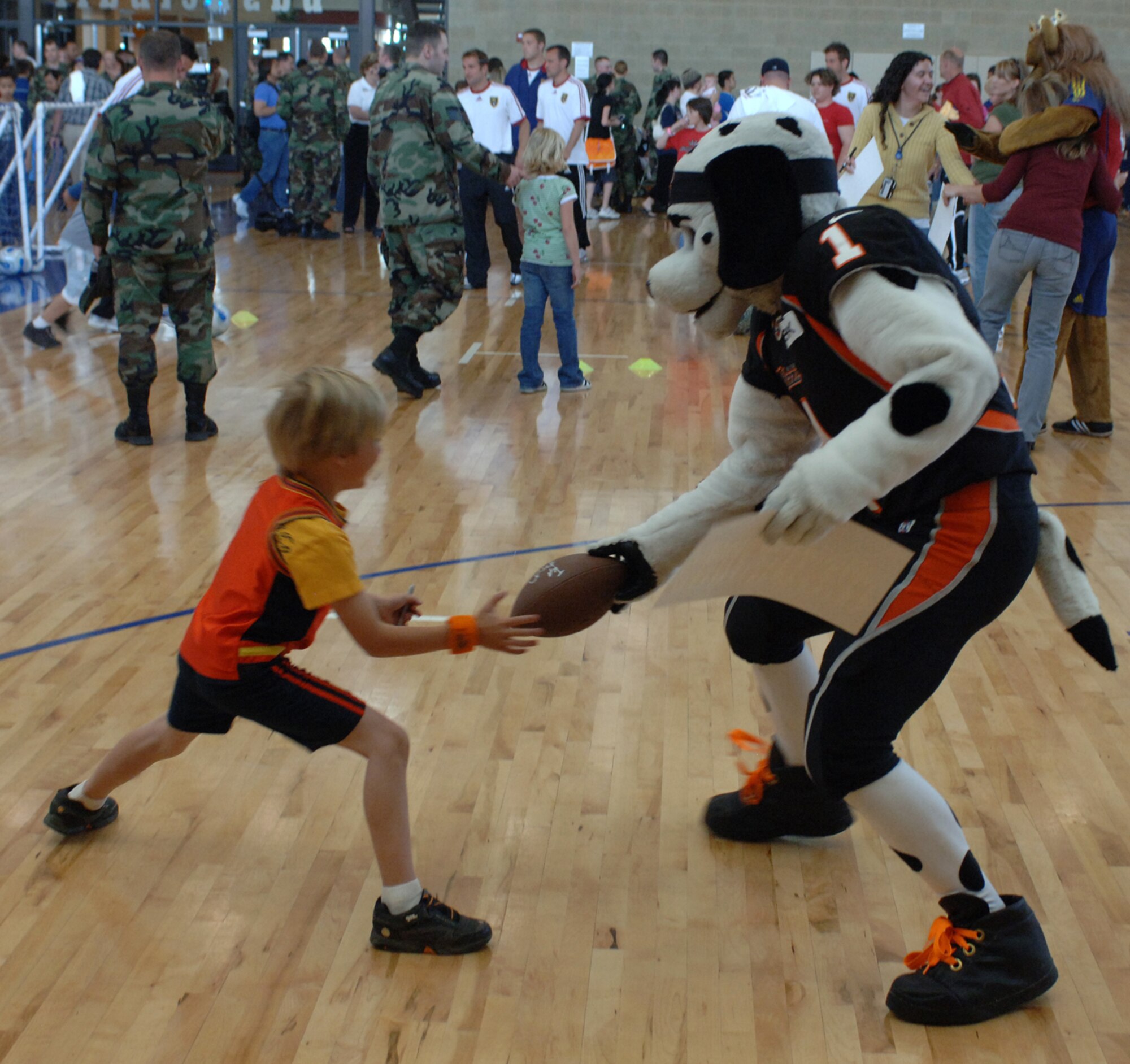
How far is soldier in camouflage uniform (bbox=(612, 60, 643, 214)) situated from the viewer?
14508 millimetres

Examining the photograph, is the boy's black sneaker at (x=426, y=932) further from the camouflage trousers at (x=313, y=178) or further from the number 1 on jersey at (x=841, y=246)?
the camouflage trousers at (x=313, y=178)

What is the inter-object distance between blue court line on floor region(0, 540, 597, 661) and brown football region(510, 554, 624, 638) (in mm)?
735

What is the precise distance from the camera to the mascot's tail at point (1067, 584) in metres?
2.27

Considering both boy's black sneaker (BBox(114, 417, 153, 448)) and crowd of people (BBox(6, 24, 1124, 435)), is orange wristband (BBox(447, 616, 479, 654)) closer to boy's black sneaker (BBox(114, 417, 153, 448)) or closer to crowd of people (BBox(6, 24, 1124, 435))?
crowd of people (BBox(6, 24, 1124, 435))

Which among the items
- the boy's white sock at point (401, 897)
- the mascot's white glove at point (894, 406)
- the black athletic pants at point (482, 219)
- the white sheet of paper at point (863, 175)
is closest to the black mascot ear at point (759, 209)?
the mascot's white glove at point (894, 406)

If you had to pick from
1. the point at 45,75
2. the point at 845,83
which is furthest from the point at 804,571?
the point at 45,75

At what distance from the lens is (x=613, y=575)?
236cm

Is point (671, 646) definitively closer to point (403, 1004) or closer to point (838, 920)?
point (838, 920)

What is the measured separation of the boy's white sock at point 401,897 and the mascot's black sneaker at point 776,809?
767 mm

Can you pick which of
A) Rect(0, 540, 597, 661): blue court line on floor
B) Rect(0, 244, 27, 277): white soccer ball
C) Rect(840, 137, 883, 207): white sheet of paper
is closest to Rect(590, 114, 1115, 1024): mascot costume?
Rect(0, 540, 597, 661): blue court line on floor

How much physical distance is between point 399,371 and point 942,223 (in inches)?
138

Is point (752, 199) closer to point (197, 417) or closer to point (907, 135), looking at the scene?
point (197, 417)

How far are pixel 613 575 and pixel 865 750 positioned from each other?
1.88 feet

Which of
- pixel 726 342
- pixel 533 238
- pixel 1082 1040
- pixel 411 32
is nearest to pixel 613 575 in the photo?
pixel 1082 1040
